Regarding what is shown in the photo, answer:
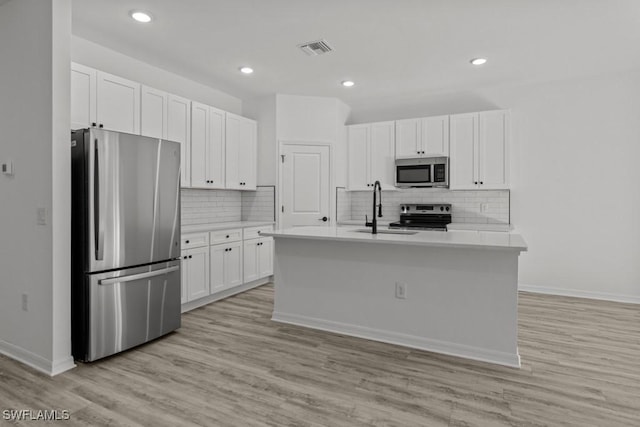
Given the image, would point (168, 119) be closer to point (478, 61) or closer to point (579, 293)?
point (478, 61)

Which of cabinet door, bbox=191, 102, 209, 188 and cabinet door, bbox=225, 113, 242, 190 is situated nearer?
cabinet door, bbox=191, 102, 209, 188

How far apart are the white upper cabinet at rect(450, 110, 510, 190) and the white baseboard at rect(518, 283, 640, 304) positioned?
140 centimetres

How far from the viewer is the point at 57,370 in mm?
2588

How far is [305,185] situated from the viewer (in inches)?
219

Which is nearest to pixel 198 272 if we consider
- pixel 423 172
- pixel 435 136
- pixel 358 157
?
pixel 358 157

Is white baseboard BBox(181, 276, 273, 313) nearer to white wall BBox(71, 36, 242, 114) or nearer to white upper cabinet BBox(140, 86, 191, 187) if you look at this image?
white upper cabinet BBox(140, 86, 191, 187)

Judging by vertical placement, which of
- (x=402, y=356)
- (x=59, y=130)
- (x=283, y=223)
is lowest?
(x=402, y=356)

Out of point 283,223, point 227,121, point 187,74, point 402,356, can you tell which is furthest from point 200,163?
point 402,356

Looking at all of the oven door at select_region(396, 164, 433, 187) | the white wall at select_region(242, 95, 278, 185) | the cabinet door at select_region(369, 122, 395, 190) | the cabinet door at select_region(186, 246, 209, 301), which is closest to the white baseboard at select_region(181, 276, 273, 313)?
the cabinet door at select_region(186, 246, 209, 301)

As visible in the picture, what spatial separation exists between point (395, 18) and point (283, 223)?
10.4ft

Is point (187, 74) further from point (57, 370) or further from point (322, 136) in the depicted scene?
point (57, 370)

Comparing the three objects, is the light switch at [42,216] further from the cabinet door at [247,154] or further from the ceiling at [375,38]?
the cabinet door at [247,154]

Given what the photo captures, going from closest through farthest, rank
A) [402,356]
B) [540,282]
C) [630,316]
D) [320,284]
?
[402,356] → [320,284] → [630,316] → [540,282]

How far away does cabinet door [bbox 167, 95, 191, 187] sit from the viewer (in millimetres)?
4180
